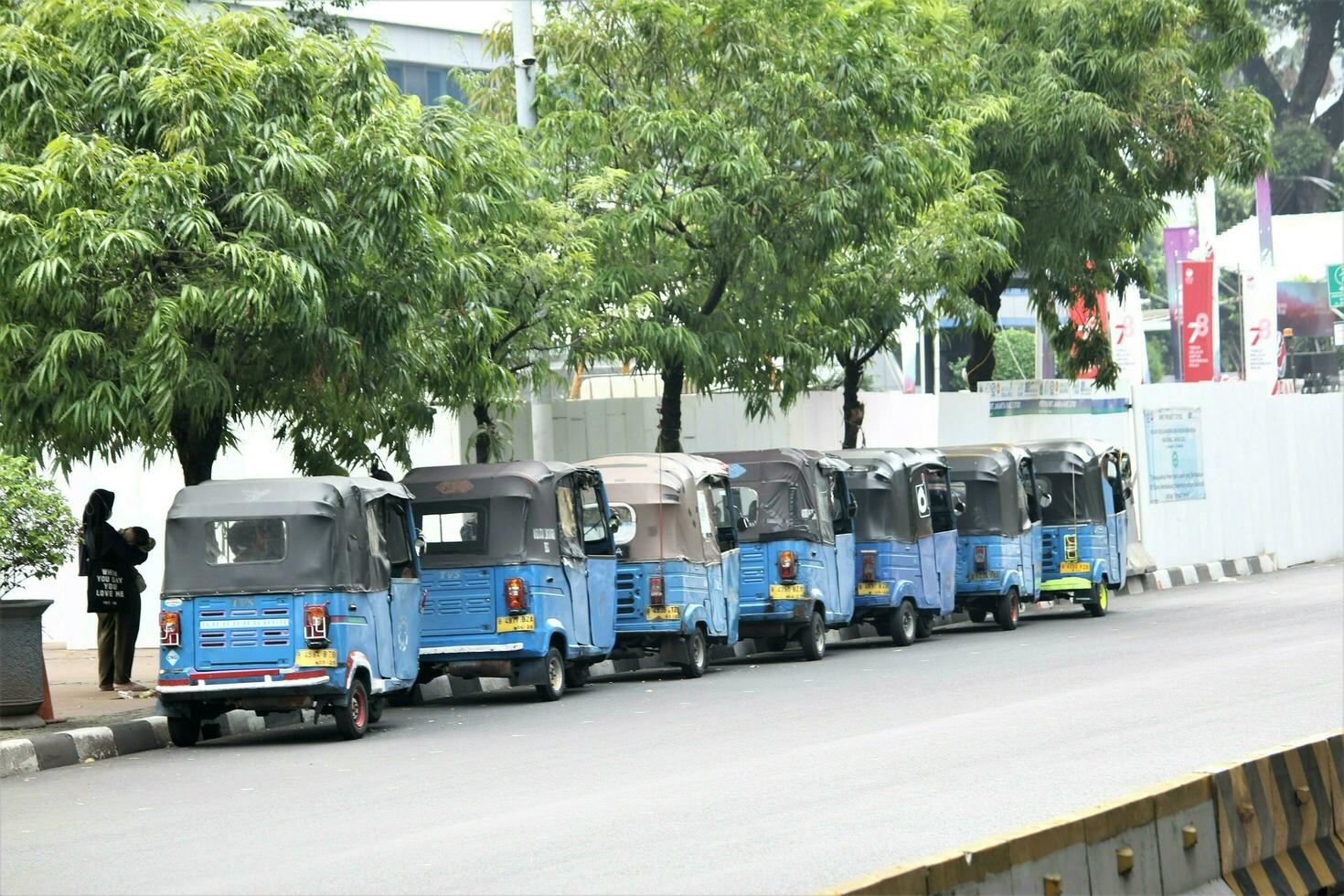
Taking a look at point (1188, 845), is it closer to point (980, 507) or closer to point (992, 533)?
point (992, 533)

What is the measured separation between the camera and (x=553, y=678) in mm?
17266

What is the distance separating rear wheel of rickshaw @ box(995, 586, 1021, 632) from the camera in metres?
24.9

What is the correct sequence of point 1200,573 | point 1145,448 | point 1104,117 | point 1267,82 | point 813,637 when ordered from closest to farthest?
point 813,637 < point 1104,117 < point 1145,448 < point 1200,573 < point 1267,82

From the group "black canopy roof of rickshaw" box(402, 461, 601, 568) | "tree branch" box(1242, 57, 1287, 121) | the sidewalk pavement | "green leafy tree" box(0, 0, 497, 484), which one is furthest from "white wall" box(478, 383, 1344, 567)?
"tree branch" box(1242, 57, 1287, 121)

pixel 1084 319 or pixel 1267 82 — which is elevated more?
pixel 1267 82

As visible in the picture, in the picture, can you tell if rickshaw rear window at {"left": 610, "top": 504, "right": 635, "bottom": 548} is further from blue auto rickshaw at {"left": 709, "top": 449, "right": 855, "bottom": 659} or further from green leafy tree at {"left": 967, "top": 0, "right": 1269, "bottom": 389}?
green leafy tree at {"left": 967, "top": 0, "right": 1269, "bottom": 389}

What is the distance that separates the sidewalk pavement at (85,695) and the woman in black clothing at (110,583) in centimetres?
33

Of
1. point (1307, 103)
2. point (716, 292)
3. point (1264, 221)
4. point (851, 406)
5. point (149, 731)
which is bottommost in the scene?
point (149, 731)

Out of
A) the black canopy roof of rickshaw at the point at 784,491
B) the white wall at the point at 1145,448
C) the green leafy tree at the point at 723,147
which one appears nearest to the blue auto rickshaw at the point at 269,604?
the black canopy roof of rickshaw at the point at 784,491

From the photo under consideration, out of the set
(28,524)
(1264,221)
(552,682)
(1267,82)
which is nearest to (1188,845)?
(28,524)

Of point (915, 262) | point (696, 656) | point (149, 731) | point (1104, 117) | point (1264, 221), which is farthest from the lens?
point (1264, 221)

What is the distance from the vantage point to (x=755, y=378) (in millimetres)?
24250

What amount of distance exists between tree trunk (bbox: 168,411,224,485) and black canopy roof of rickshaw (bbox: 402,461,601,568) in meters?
1.74

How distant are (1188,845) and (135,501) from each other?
1705cm
